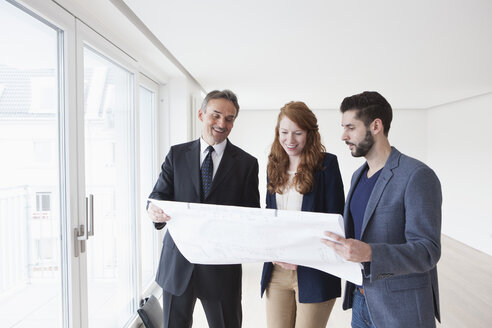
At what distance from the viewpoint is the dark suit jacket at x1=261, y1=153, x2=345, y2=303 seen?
1382 mm

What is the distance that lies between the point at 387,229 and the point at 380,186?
159mm

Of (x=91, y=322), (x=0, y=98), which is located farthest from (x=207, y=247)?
(x=91, y=322)

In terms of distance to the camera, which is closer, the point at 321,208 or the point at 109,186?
the point at 321,208

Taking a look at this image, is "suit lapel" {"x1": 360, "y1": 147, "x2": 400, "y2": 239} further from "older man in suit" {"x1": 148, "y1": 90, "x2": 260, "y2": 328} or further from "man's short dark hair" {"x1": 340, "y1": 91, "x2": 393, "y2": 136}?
"older man in suit" {"x1": 148, "y1": 90, "x2": 260, "y2": 328}

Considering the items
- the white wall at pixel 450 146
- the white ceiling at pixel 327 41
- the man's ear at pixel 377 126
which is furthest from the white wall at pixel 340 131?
the man's ear at pixel 377 126

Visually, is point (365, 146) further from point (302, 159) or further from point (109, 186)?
point (109, 186)

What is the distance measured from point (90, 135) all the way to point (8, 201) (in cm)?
86

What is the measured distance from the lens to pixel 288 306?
1.50 metres

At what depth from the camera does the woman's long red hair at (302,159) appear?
1.47 m

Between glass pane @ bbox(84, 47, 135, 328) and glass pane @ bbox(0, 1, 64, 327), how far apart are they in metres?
0.40

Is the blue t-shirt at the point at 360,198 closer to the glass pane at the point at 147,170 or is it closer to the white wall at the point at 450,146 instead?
the glass pane at the point at 147,170

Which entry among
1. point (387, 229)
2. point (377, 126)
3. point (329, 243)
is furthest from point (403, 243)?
point (377, 126)

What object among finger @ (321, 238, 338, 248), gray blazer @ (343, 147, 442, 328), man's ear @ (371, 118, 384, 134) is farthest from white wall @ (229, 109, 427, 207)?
finger @ (321, 238, 338, 248)

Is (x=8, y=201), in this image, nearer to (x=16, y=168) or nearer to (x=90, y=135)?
(x=16, y=168)
